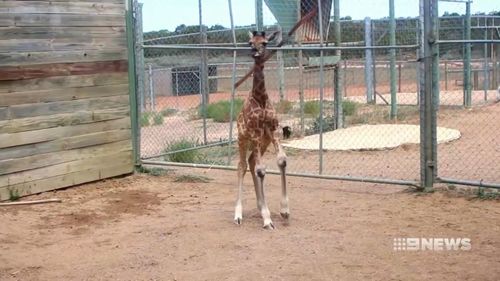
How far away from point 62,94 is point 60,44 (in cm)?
64

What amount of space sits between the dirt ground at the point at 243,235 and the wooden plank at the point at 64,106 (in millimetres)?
1043

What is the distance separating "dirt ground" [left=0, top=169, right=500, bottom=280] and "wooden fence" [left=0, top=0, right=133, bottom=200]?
0.43 m

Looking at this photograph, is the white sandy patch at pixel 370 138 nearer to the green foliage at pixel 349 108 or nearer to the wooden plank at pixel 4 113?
the green foliage at pixel 349 108

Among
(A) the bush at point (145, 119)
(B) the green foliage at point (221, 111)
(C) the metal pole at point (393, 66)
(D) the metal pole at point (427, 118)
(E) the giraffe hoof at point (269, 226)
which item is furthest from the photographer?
(B) the green foliage at point (221, 111)

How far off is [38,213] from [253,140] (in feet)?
8.70

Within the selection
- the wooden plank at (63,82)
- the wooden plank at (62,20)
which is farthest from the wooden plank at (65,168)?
the wooden plank at (62,20)

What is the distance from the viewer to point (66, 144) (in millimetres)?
8430

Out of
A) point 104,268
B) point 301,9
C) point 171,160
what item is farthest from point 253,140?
point 301,9

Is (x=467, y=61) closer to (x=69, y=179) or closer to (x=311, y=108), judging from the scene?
(x=311, y=108)

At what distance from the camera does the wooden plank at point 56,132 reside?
780cm

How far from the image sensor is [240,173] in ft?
22.2

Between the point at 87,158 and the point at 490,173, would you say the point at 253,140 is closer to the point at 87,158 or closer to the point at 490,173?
the point at 87,158

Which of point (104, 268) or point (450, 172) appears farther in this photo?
point (450, 172)

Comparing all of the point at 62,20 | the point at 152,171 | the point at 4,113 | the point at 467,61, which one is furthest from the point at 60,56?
the point at 467,61
